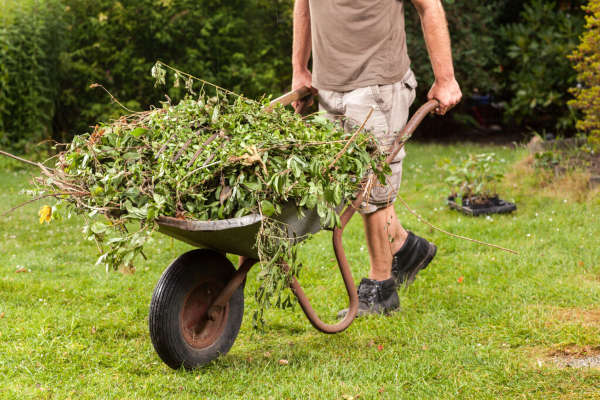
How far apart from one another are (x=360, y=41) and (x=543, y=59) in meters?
5.21

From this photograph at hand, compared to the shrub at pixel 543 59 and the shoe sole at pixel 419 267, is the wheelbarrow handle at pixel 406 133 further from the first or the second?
the shrub at pixel 543 59

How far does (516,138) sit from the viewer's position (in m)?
8.98

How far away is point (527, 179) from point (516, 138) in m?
3.27

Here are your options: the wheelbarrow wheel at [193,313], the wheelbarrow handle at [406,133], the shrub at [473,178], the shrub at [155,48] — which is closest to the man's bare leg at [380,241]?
the wheelbarrow handle at [406,133]

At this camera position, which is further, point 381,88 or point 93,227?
point 381,88

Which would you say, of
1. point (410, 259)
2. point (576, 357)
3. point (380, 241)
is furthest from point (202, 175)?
point (576, 357)

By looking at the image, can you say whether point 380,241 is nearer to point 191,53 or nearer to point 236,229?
point 236,229

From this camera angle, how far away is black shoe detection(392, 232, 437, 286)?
12.2 feet

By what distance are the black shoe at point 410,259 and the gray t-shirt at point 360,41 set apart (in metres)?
0.97

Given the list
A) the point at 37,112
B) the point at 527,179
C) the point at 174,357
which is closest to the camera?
the point at 174,357

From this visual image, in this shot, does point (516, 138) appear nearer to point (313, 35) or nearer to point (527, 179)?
point (527, 179)

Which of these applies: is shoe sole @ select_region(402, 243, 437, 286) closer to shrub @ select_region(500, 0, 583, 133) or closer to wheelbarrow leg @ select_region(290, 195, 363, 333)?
wheelbarrow leg @ select_region(290, 195, 363, 333)

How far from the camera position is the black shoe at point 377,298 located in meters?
3.46

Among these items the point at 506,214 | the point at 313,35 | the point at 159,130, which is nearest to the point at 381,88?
the point at 313,35
